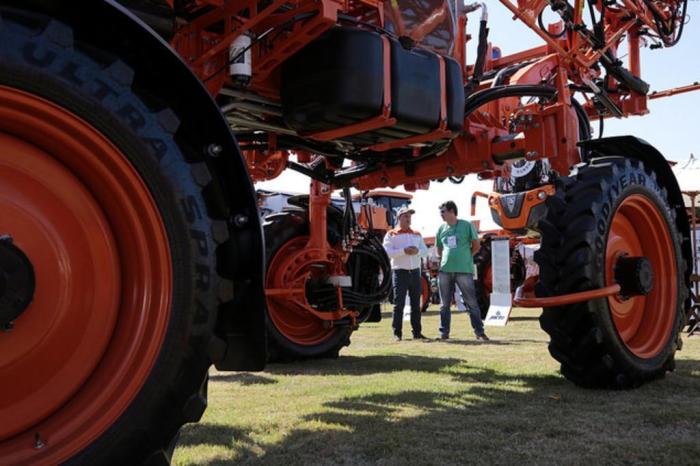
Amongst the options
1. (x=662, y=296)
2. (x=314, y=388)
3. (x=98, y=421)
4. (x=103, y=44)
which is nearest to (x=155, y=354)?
(x=98, y=421)

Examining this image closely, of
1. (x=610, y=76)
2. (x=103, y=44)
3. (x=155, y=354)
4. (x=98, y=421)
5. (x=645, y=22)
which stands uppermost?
(x=645, y=22)

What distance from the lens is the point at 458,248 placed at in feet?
27.7

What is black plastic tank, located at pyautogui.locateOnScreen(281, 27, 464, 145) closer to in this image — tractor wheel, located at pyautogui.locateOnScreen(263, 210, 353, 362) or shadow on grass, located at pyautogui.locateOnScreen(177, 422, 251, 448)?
shadow on grass, located at pyautogui.locateOnScreen(177, 422, 251, 448)

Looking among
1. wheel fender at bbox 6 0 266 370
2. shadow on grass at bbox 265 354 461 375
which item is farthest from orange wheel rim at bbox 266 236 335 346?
wheel fender at bbox 6 0 266 370

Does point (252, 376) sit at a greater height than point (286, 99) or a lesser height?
lesser

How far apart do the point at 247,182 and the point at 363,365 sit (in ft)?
12.6

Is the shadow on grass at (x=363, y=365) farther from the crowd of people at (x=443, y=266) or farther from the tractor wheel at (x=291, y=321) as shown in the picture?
the crowd of people at (x=443, y=266)

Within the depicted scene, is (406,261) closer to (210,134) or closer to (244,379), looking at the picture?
(244,379)

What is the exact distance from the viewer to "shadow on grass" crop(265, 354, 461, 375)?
5109mm

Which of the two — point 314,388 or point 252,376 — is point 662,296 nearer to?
point 314,388

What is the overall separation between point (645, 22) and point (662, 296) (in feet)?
7.46

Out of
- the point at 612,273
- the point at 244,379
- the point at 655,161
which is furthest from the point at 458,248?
the point at 612,273

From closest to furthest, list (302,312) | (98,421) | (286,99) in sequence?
(98,421)
(286,99)
(302,312)

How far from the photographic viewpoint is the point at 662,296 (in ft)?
13.7
